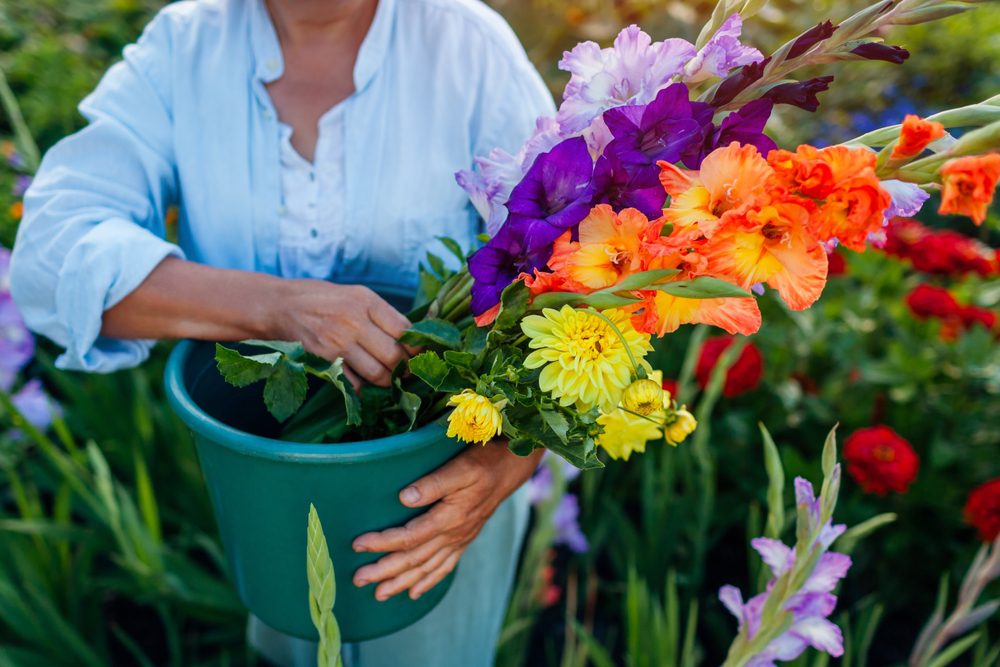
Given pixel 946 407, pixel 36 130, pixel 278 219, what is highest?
pixel 278 219

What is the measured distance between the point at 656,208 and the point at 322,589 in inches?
14.8

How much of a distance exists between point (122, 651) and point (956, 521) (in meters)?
1.62

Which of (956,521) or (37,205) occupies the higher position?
(37,205)

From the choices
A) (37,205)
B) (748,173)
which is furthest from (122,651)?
(748,173)

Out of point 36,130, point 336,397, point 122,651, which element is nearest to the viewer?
point 336,397

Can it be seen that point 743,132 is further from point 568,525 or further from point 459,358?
point 568,525

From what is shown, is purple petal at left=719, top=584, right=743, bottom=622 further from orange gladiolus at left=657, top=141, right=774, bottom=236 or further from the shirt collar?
the shirt collar

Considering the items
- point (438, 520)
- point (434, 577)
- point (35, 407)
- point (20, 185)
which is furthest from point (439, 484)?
point (20, 185)

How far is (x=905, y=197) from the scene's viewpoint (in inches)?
22.0

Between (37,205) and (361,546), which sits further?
(37,205)

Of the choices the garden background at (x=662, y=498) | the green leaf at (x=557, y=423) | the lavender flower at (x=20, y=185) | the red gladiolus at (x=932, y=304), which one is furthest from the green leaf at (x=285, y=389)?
the lavender flower at (x=20, y=185)

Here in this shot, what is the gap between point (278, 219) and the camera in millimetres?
994

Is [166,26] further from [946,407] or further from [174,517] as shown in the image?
[946,407]

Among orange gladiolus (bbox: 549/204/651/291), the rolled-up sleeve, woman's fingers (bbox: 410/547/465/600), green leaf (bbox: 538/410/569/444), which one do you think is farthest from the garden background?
orange gladiolus (bbox: 549/204/651/291)
